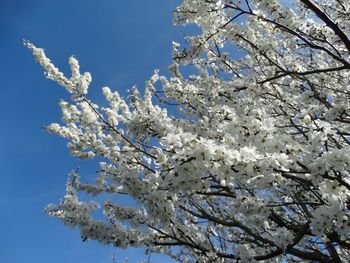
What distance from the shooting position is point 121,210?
634cm

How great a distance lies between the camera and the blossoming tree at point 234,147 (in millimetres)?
3895

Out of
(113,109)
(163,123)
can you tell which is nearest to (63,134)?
(113,109)

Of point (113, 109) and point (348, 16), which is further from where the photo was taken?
point (113, 109)

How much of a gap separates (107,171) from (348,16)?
213 inches

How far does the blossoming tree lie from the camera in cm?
389

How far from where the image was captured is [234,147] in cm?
411

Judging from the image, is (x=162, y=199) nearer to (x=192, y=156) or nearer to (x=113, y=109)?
(x=192, y=156)

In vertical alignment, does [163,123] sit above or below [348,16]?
below

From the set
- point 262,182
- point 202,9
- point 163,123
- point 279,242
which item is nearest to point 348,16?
point 202,9

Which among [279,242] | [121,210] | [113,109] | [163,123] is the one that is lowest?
[279,242]

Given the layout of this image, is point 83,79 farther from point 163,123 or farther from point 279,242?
point 279,242

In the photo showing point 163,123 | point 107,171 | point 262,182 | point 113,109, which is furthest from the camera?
point 113,109

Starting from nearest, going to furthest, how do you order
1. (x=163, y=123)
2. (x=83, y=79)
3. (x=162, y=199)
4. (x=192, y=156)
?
1. (x=192, y=156)
2. (x=162, y=199)
3. (x=163, y=123)
4. (x=83, y=79)

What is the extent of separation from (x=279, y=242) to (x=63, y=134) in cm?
588
